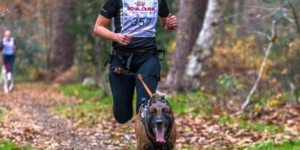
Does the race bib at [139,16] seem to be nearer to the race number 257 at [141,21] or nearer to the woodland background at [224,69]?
the race number 257 at [141,21]

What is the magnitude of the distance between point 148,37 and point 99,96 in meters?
8.75

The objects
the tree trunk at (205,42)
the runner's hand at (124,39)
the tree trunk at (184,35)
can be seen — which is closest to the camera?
the runner's hand at (124,39)

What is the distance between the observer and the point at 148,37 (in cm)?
614

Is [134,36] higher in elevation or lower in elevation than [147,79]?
higher

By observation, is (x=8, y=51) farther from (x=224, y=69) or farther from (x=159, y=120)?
(x=159, y=120)

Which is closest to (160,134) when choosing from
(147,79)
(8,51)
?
(147,79)

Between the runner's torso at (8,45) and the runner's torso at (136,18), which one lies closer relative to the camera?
the runner's torso at (136,18)

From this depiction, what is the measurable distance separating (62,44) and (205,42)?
11.2 meters

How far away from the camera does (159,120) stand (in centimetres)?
477

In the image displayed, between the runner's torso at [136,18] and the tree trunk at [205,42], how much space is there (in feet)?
23.0

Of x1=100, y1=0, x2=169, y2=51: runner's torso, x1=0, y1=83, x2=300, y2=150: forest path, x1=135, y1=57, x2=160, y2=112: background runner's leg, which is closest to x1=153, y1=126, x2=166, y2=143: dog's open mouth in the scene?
x1=135, y1=57, x2=160, y2=112: background runner's leg

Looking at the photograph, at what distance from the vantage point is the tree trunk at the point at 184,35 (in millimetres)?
13688

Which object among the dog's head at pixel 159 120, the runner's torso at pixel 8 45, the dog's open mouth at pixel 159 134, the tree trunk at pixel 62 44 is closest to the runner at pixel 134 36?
the dog's head at pixel 159 120

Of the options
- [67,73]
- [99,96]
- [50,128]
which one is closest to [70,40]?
[67,73]
